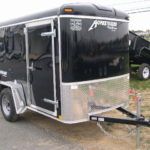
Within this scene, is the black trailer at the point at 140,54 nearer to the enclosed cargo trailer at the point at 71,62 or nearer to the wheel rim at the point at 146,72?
the wheel rim at the point at 146,72

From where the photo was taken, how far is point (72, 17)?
17.1 ft

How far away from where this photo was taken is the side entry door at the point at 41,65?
559 centimetres

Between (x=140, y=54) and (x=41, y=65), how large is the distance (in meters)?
7.87

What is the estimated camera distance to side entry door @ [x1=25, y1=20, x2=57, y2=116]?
5.59 metres

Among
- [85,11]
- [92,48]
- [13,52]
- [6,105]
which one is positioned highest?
[85,11]

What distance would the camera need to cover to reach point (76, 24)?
208 inches

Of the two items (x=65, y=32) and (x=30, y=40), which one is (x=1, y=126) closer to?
(x=30, y=40)

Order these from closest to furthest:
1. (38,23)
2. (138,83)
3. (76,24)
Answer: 1. (76,24)
2. (38,23)
3. (138,83)

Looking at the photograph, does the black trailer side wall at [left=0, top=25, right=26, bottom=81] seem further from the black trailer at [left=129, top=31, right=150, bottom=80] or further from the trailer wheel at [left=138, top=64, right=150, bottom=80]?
the trailer wheel at [left=138, top=64, right=150, bottom=80]

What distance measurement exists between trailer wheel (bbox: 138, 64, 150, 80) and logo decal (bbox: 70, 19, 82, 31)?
27.2 feet

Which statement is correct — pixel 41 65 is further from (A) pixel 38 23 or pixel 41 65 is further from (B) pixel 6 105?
(B) pixel 6 105

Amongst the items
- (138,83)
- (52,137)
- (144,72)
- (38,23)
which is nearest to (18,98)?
(52,137)

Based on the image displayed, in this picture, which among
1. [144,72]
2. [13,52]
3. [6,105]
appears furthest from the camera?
[144,72]

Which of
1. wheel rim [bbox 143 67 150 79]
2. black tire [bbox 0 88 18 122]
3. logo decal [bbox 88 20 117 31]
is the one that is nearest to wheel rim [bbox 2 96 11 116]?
black tire [bbox 0 88 18 122]
